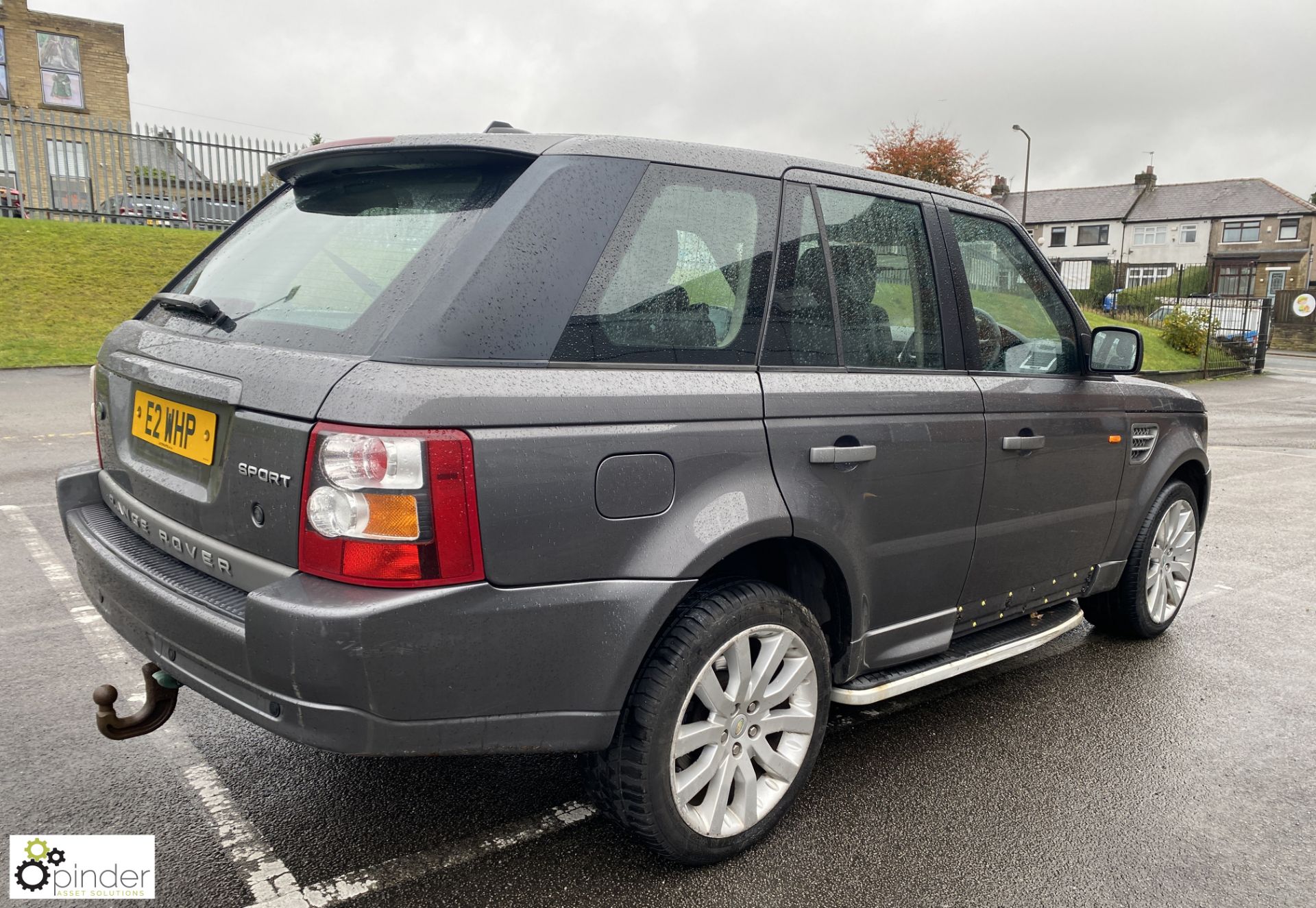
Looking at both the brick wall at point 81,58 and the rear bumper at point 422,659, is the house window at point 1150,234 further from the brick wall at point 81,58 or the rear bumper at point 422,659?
the rear bumper at point 422,659

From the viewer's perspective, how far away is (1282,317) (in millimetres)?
46344

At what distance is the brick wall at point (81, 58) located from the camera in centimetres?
3372

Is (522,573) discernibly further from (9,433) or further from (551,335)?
(9,433)

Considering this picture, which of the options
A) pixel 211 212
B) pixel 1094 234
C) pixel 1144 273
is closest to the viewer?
pixel 211 212

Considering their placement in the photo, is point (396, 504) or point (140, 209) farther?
point (140, 209)

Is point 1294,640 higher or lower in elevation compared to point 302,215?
lower

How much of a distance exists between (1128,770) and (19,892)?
3316 millimetres

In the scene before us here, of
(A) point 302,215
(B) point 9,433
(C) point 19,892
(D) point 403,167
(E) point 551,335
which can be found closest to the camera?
(E) point 551,335

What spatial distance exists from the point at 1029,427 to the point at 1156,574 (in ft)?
5.29

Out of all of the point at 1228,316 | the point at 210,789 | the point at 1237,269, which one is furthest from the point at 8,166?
the point at 1237,269

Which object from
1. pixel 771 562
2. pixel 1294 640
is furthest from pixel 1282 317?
pixel 771 562

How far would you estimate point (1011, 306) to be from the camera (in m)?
3.62

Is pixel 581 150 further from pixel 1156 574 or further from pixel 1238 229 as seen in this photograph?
pixel 1238 229

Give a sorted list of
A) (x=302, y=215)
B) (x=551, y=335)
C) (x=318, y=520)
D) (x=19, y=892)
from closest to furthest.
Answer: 1. (x=318, y=520)
2. (x=551, y=335)
3. (x=19, y=892)
4. (x=302, y=215)
